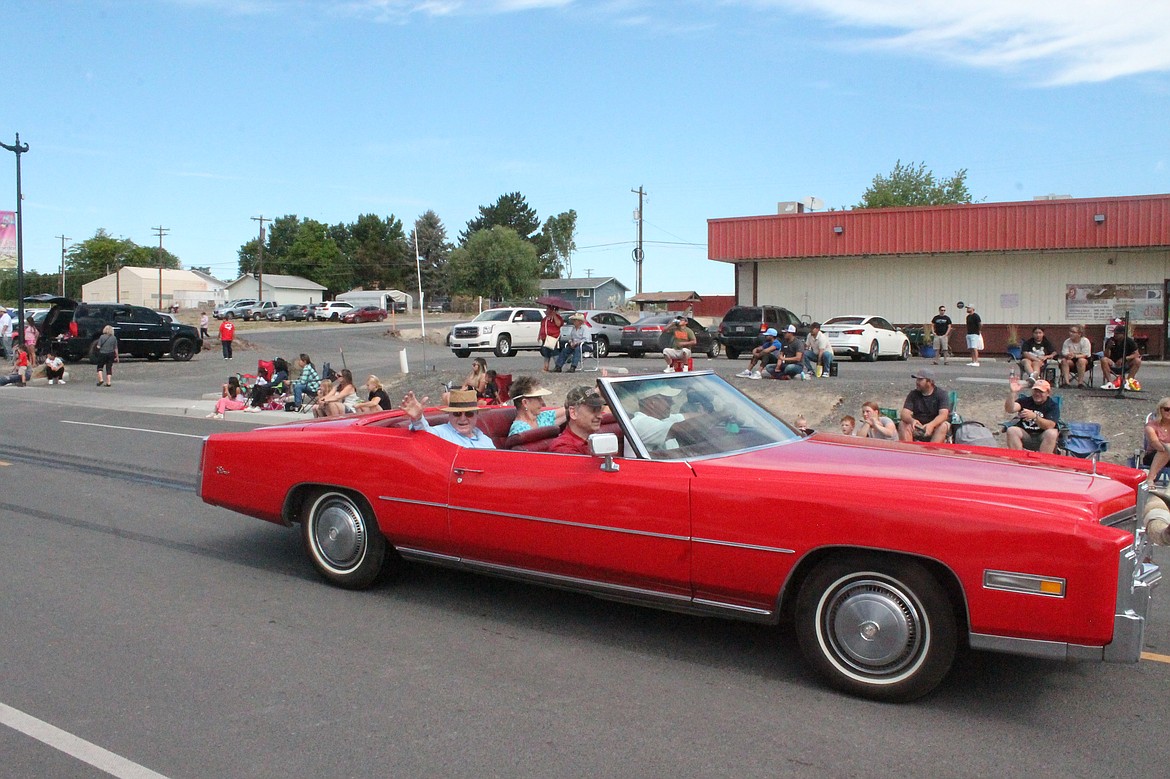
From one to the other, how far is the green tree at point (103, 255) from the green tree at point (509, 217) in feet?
161

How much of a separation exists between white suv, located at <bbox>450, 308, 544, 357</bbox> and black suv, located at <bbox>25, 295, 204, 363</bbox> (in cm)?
901

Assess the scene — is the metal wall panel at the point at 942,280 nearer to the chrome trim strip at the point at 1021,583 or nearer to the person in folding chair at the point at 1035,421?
the person in folding chair at the point at 1035,421

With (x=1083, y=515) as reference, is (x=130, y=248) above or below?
above

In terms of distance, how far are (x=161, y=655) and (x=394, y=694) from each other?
132 centimetres

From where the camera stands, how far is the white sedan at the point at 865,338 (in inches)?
1048

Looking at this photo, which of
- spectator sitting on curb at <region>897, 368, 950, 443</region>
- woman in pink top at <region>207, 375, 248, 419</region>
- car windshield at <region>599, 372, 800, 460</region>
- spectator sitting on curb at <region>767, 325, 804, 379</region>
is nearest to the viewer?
car windshield at <region>599, 372, 800, 460</region>

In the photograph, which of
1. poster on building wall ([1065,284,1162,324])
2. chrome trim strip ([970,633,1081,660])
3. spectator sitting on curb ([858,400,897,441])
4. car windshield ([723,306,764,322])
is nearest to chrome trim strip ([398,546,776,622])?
chrome trim strip ([970,633,1081,660])

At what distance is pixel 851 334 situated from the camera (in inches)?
1048

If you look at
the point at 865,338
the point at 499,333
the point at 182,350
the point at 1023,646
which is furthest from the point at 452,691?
the point at 182,350

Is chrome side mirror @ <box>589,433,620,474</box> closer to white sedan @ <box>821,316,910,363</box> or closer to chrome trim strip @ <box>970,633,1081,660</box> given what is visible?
chrome trim strip @ <box>970,633,1081,660</box>

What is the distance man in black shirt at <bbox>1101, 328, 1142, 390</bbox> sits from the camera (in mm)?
15717

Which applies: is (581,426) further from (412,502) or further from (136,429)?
(136,429)

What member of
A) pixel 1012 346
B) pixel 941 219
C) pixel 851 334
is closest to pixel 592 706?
pixel 1012 346

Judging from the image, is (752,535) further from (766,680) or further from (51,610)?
Answer: (51,610)
